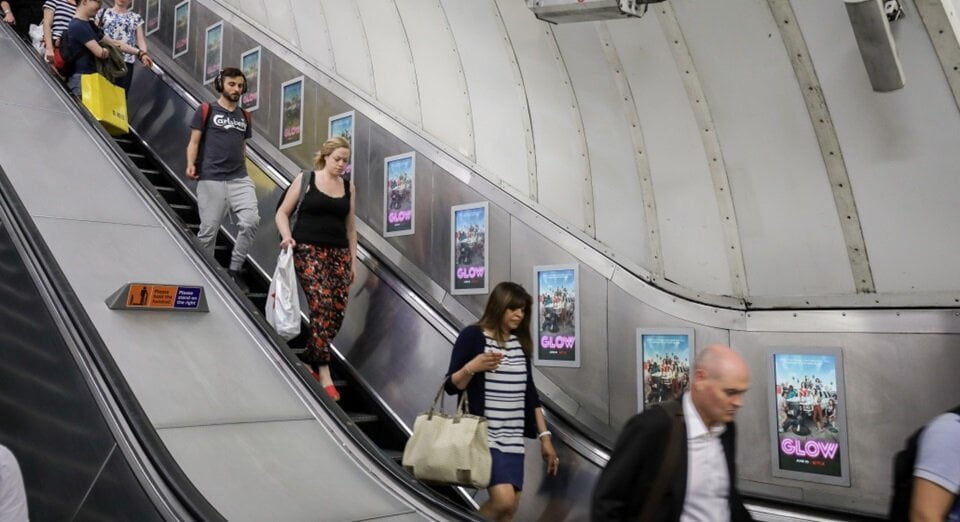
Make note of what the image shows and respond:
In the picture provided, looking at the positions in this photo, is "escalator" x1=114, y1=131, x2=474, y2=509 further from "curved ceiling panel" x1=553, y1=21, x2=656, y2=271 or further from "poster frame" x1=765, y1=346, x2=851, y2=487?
"curved ceiling panel" x1=553, y1=21, x2=656, y2=271

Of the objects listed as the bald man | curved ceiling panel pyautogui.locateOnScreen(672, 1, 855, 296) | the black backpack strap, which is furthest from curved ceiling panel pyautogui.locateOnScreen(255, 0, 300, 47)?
the bald man

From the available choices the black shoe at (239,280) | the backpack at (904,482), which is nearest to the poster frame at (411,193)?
the black shoe at (239,280)

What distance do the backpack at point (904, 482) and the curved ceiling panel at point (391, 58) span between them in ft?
16.7

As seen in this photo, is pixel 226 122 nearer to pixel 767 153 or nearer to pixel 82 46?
pixel 82 46

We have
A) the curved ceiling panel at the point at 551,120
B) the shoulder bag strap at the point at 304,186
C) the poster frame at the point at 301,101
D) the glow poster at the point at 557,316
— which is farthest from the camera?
the poster frame at the point at 301,101

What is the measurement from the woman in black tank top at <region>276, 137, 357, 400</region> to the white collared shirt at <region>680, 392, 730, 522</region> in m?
3.01

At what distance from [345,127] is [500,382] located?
14.0 feet

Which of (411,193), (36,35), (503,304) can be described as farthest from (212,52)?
(503,304)

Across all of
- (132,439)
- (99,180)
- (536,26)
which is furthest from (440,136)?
(132,439)

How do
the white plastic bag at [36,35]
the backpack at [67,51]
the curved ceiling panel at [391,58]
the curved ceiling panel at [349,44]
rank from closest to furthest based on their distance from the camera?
the curved ceiling panel at [391,58] → the backpack at [67,51] → the curved ceiling panel at [349,44] → the white plastic bag at [36,35]

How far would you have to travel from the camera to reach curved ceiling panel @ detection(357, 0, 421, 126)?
6754 mm

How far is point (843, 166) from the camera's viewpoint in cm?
381

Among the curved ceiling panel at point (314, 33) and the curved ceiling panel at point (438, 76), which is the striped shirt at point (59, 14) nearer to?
the curved ceiling panel at point (314, 33)

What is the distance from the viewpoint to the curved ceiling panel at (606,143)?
15.8 feet
